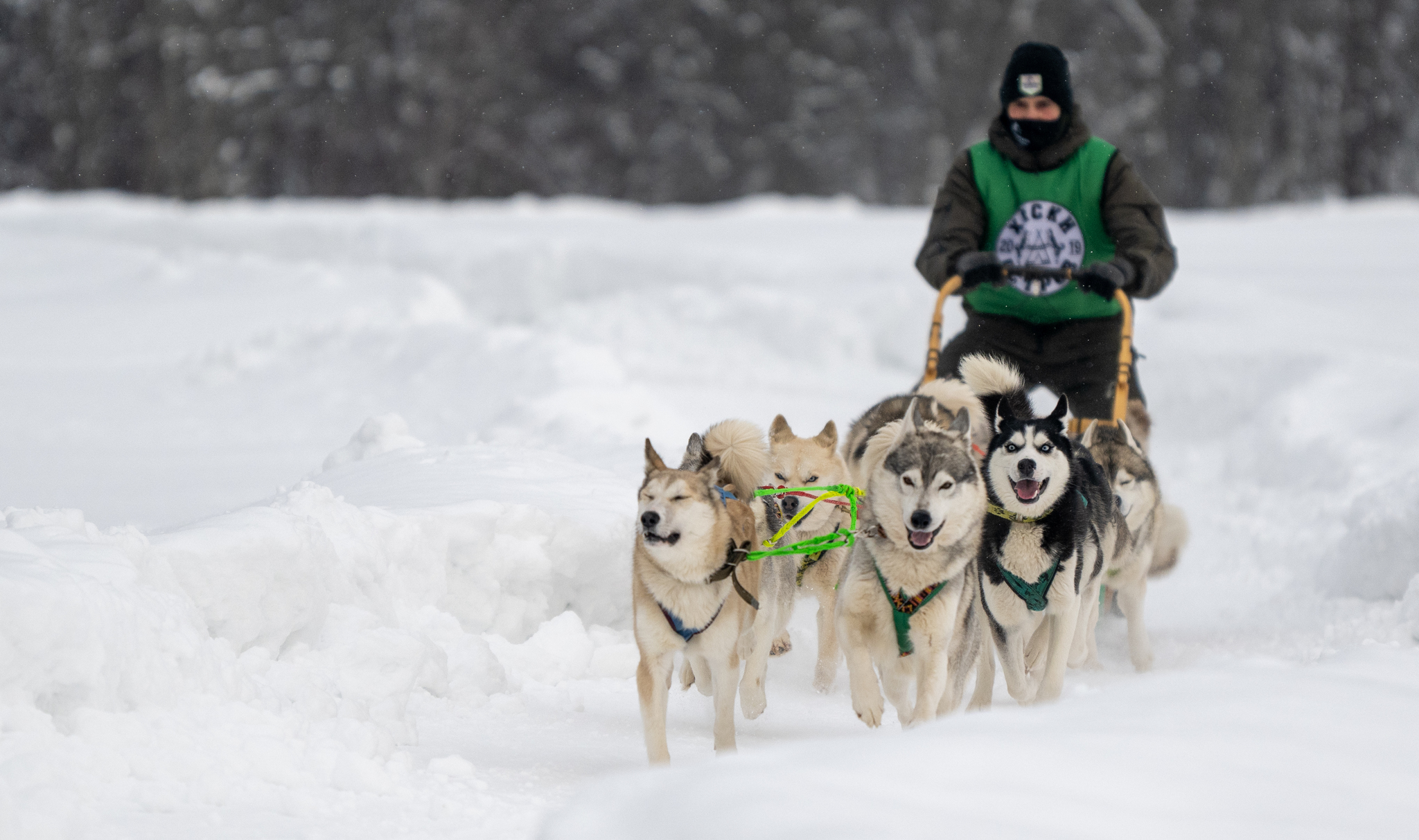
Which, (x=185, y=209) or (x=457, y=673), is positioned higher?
(x=185, y=209)

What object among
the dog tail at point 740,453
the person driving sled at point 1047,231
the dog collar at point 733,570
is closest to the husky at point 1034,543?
the dog tail at point 740,453

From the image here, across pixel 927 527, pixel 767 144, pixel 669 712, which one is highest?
pixel 767 144

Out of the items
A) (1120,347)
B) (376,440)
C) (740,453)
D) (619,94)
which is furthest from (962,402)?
(619,94)

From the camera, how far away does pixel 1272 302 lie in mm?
12016

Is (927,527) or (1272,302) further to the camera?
(1272,302)

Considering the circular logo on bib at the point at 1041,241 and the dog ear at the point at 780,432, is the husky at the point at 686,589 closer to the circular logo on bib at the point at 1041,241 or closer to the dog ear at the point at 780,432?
the dog ear at the point at 780,432

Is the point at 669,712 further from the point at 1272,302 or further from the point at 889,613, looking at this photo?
the point at 1272,302

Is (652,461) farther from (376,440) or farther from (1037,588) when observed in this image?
(376,440)

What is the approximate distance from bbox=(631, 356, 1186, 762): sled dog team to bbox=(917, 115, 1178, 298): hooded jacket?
3.24 ft

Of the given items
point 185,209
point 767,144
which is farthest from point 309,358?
point 767,144

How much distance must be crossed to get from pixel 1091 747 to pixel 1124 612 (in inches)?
120

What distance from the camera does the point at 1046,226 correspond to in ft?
18.1

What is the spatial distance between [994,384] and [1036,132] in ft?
4.54

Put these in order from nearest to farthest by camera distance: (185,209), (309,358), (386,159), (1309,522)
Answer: (1309,522) → (309,358) → (185,209) → (386,159)
